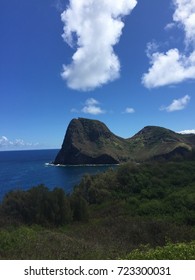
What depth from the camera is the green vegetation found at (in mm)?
12352

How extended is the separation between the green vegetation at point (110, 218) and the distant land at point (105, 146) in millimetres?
93739

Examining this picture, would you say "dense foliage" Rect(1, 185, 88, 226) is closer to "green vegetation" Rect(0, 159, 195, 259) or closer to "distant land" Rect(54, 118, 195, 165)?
"green vegetation" Rect(0, 159, 195, 259)

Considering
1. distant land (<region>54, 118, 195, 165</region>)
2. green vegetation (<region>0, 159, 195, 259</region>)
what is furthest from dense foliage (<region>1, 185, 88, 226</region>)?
distant land (<region>54, 118, 195, 165</region>)

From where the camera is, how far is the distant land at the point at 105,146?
155875 mm

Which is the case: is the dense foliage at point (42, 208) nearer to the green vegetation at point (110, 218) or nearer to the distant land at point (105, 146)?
the green vegetation at point (110, 218)

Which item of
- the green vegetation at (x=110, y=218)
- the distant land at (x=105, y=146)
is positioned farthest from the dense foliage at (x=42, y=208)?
the distant land at (x=105, y=146)

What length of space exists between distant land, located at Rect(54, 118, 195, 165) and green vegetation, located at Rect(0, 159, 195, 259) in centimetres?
9374

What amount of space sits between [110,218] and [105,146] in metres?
133

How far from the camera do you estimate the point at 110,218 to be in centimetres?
3459

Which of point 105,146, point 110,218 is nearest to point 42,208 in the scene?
point 110,218

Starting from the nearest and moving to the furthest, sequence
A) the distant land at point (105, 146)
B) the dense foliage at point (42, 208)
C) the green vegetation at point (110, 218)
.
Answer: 1. the green vegetation at point (110, 218)
2. the dense foliage at point (42, 208)
3. the distant land at point (105, 146)

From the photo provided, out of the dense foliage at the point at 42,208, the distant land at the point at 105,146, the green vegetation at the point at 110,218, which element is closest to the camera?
the green vegetation at the point at 110,218
